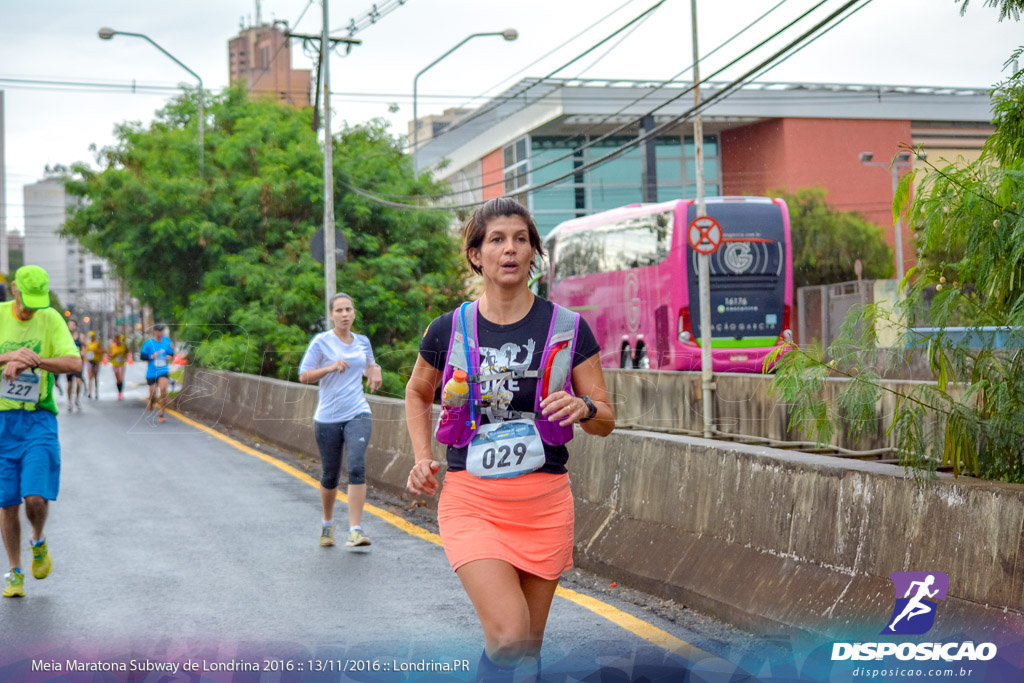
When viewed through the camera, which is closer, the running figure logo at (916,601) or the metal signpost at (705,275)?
the running figure logo at (916,601)

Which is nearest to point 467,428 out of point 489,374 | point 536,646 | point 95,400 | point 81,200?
point 489,374

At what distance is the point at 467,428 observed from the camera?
389cm

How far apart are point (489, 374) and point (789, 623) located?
248 cm

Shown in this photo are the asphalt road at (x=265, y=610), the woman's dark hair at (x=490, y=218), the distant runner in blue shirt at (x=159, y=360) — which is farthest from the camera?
the distant runner in blue shirt at (x=159, y=360)

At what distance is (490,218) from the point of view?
3.97m

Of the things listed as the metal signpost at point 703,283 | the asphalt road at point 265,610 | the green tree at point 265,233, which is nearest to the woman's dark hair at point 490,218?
the asphalt road at point 265,610

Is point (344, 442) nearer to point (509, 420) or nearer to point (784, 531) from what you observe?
point (784, 531)

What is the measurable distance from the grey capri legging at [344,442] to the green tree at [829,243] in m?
41.2

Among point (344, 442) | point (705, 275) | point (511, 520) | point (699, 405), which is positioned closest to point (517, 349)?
point (511, 520)

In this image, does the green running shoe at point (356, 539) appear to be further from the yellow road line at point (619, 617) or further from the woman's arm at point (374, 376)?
the woman's arm at point (374, 376)

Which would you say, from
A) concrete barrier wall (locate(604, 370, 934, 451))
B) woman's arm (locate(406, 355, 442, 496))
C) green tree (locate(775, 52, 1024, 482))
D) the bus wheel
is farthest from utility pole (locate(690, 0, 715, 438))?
woman's arm (locate(406, 355, 442, 496))

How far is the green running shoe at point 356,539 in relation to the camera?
8812mm

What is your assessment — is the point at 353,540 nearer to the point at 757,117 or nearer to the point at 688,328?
the point at 688,328

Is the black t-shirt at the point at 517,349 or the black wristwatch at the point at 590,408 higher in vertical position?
the black t-shirt at the point at 517,349
